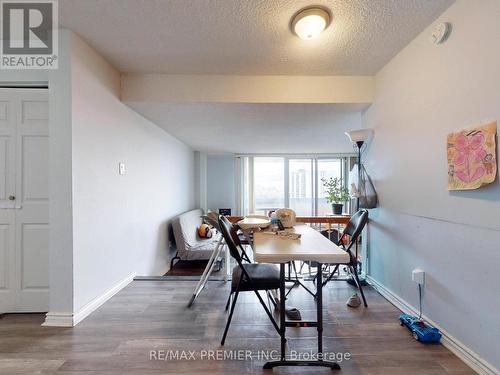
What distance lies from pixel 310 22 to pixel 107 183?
2121 mm

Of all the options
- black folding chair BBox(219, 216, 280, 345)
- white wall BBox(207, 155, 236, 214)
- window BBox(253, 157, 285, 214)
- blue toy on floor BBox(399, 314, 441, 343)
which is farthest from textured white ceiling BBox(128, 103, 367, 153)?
blue toy on floor BBox(399, 314, 441, 343)

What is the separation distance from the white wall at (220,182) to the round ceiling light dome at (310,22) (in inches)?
174

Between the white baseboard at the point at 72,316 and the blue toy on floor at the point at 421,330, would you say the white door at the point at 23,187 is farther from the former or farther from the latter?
the blue toy on floor at the point at 421,330

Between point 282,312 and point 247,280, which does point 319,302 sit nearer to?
point 282,312

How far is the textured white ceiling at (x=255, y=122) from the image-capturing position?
8.63ft

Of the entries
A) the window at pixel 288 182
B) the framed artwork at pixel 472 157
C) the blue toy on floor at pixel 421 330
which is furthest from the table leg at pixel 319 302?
the window at pixel 288 182

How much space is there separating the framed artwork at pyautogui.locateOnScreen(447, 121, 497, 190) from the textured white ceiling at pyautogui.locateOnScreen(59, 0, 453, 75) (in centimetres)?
87

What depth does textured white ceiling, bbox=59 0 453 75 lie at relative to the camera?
1.56 meters

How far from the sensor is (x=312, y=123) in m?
3.25

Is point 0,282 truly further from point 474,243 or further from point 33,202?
point 474,243

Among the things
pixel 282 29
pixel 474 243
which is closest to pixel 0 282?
pixel 282 29

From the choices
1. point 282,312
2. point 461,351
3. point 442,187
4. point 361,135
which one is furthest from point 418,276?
point 361,135

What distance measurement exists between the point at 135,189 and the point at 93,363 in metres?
1.74

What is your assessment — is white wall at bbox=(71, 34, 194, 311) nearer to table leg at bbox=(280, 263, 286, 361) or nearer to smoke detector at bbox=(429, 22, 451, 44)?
table leg at bbox=(280, 263, 286, 361)
